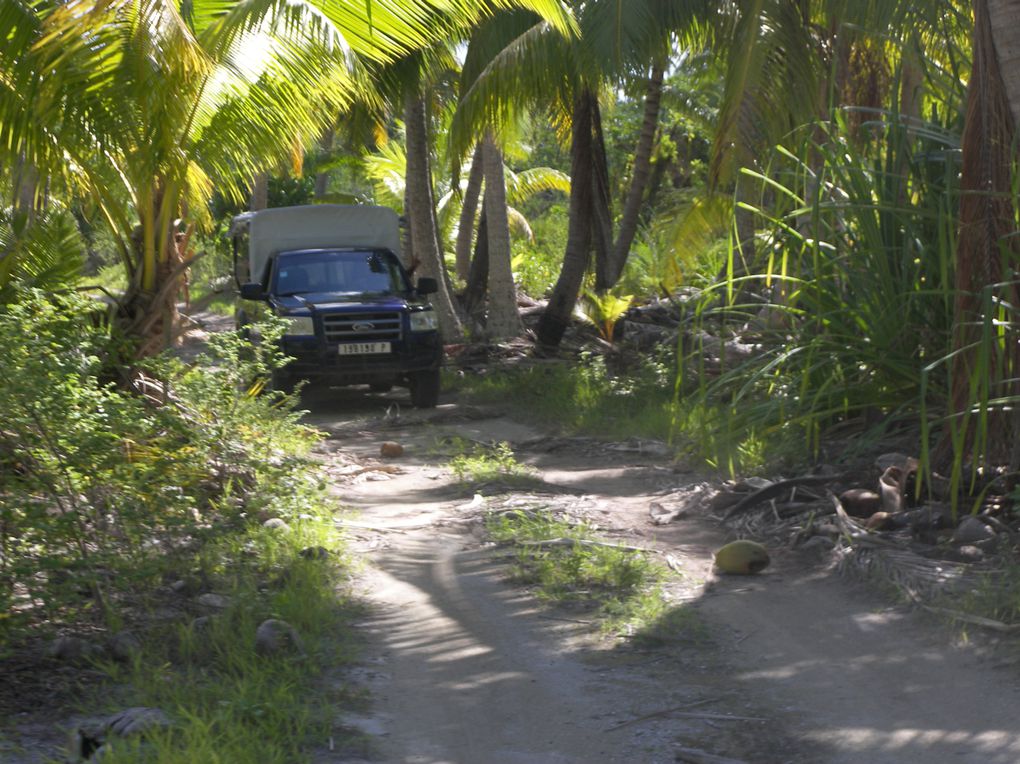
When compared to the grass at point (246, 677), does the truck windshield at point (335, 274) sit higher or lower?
higher

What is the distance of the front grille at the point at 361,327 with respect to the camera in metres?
13.2

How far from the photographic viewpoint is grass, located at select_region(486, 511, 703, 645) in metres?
5.58

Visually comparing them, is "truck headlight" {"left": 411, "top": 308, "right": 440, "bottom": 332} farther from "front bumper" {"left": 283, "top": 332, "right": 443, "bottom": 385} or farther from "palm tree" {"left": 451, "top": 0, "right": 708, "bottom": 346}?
"palm tree" {"left": 451, "top": 0, "right": 708, "bottom": 346}

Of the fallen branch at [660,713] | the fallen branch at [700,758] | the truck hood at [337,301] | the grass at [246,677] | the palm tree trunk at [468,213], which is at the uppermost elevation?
the palm tree trunk at [468,213]

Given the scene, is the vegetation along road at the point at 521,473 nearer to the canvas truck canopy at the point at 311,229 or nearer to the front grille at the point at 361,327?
the front grille at the point at 361,327

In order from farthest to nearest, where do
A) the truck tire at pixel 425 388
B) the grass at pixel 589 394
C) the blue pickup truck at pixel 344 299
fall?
the truck tire at pixel 425 388 < the blue pickup truck at pixel 344 299 < the grass at pixel 589 394

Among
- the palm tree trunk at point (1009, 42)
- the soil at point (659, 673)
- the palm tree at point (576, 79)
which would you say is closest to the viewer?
the soil at point (659, 673)

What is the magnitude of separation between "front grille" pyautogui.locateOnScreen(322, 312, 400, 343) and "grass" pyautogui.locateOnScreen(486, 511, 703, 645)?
6236mm

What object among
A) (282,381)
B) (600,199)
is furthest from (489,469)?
(600,199)

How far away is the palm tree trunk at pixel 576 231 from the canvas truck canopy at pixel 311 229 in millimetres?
2841

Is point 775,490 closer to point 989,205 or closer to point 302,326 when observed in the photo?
point 989,205

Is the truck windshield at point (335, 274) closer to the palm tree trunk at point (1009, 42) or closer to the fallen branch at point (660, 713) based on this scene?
the palm tree trunk at point (1009, 42)

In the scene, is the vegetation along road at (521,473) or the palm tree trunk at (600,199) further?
the palm tree trunk at (600,199)

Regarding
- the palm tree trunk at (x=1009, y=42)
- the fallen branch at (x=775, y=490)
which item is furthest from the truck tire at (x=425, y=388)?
the palm tree trunk at (x=1009, y=42)
